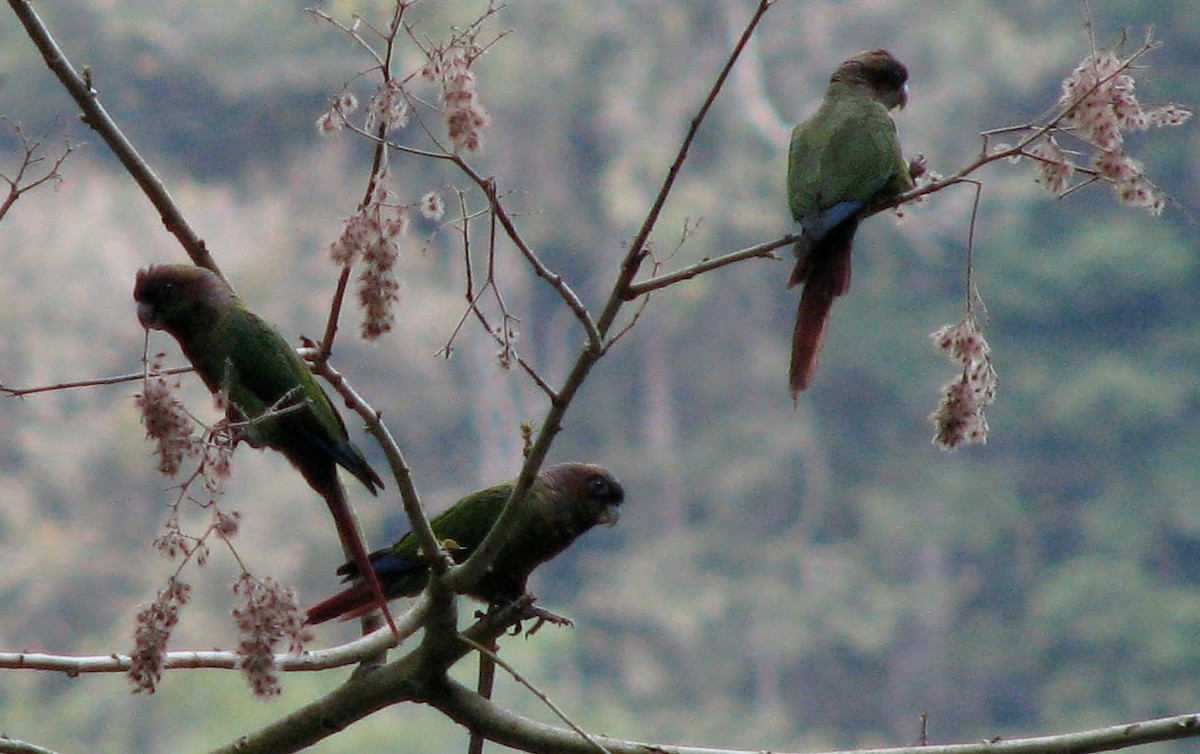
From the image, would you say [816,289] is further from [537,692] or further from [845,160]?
[537,692]

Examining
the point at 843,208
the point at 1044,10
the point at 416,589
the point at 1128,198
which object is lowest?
the point at 1128,198

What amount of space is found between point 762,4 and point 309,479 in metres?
1.29

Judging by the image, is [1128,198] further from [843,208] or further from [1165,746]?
[1165,746]

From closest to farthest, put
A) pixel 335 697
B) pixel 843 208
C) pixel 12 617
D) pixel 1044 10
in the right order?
pixel 335 697 → pixel 843 208 → pixel 12 617 → pixel 1044 10

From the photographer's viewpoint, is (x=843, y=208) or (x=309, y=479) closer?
(x=309, y=479)

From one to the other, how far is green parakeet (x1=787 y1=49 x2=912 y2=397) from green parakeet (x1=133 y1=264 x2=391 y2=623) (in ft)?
2.73

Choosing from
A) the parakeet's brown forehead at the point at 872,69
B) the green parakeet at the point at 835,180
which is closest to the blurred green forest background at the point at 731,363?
the parakeet's brown forehead at the point at 872,69

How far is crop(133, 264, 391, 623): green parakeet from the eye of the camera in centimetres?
288

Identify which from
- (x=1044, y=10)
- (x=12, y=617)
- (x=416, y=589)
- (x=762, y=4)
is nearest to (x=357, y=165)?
(x=12, y=617)

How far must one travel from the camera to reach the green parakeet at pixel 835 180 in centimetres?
313

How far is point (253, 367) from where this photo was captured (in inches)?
120

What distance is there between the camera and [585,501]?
3.59 meters

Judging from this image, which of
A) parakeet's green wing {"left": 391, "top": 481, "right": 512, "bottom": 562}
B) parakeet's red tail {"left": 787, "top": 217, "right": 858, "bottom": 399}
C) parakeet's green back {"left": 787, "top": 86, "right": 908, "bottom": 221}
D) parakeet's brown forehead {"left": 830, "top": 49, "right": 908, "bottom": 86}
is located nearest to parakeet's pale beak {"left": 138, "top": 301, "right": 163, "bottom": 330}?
parakeet's green wing {"left": 391, "top": 481, "right": 512, "bottom": 562}

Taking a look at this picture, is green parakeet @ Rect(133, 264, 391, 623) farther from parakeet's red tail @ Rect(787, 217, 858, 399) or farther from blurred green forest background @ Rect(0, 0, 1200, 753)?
blurred green forest background @ Rect(0, 0, 1200, 753)
